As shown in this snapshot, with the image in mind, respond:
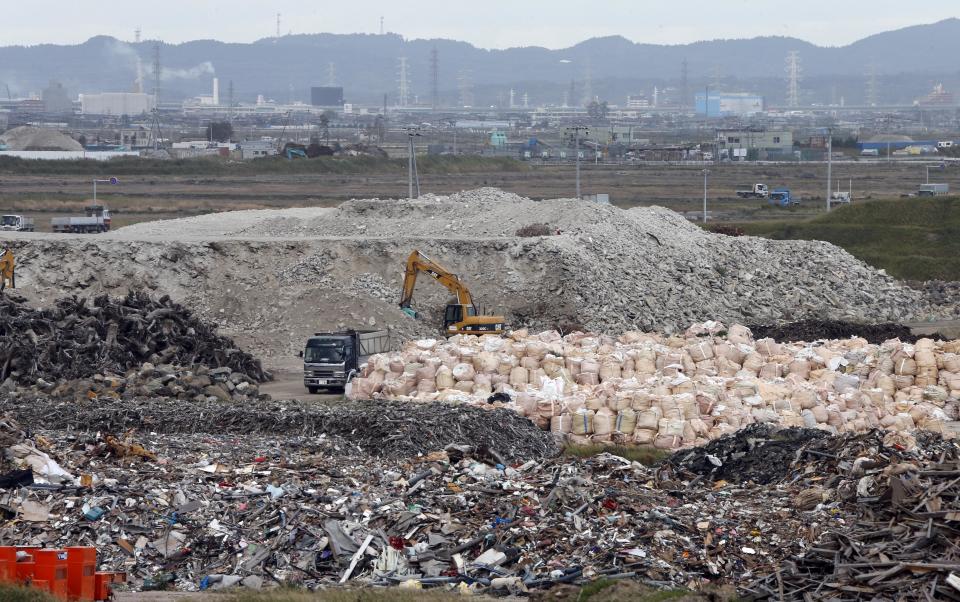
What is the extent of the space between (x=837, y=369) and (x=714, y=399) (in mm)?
4637

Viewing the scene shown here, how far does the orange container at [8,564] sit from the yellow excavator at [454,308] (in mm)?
18779

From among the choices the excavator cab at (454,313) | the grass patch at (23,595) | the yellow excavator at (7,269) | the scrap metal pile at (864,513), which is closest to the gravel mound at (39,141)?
the yellow excavator at (7,269)

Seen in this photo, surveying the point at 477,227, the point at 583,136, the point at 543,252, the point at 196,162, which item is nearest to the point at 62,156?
the point at 196,162

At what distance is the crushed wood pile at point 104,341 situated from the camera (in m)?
26.5

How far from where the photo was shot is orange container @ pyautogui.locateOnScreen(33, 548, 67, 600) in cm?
1271

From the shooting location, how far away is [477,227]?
44562mm

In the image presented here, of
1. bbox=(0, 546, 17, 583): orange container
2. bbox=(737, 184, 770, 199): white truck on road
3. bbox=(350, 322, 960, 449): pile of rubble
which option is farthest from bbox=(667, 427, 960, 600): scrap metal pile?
bbox=(737, 184, 770, 199): white truck on road

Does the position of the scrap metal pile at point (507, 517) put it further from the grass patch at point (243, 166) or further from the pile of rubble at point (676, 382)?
the grass patch at point (243, 166)

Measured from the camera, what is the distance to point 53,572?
12766mm

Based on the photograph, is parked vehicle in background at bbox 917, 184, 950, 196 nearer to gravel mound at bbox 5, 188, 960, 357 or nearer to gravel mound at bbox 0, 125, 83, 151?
gravel mound at bbox 5, 188, 960, 357

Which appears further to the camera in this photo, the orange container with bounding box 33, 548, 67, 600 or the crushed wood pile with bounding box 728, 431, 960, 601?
the orange container with bounding box 33, 548, 67, 600

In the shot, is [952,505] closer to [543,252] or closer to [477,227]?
[543,252]

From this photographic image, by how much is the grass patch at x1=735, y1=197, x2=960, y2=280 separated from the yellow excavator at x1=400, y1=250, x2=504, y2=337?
21.8 m

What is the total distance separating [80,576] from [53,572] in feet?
0.88
